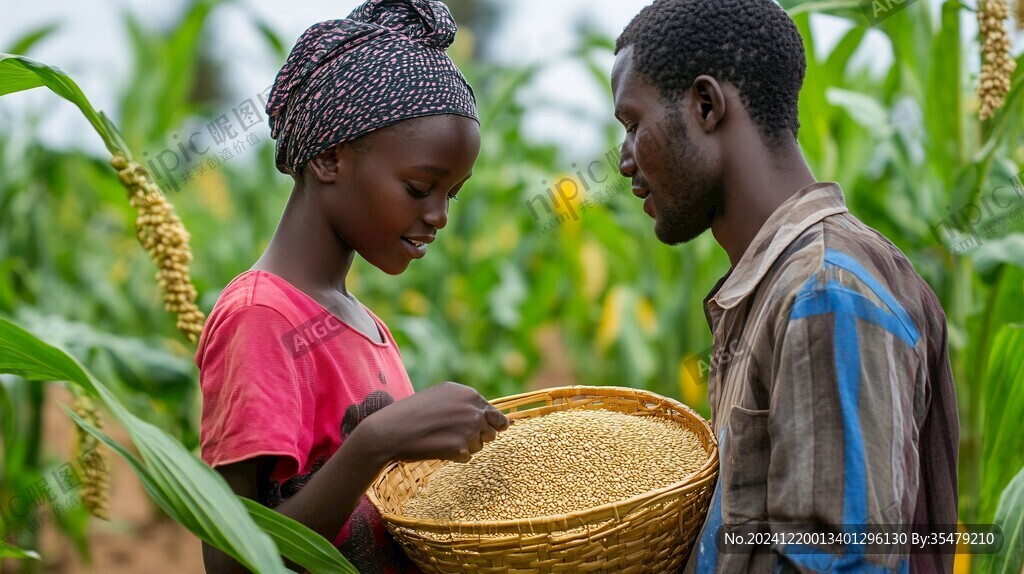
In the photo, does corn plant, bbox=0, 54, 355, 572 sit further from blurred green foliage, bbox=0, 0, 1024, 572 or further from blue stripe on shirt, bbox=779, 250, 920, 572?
blurred green foliage, bbox=0, 0, 1024, 572

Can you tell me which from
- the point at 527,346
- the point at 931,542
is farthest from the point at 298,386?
the point at 527,346

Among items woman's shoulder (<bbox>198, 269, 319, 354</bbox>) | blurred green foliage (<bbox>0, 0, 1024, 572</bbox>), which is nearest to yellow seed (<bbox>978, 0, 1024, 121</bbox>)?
blurred green foliage (<bbox>0, 0, 1024, 572</bbox>)

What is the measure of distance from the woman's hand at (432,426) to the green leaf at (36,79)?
0.56 meters

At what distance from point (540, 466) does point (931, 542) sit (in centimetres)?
51

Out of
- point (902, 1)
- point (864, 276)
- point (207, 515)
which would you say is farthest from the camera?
point (902, 1)

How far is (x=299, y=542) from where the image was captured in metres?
1.02

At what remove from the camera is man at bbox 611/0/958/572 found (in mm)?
969

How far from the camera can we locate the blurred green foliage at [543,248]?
6.93ft

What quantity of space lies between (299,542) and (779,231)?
694 mm

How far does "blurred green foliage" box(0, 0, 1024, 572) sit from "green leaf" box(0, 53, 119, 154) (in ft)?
Answer: 3.61

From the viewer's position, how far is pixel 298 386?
120 centimetres

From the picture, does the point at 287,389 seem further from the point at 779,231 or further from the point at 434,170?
the point at 779,231

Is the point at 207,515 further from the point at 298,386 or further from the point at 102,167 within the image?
the point at 102,167

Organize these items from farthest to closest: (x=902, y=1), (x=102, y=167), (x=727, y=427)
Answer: (x=102, y=167) → (x=902, y=1) → (x=727, y=427)
